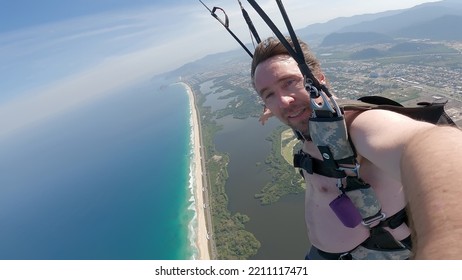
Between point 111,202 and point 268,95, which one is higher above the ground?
point 268,95

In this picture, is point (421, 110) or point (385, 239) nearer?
point (421, 110)

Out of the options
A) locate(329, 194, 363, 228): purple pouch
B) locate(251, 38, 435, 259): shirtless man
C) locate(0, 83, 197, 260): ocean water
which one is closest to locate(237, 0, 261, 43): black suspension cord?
locate(251, 38, 435, 259): shirtless man

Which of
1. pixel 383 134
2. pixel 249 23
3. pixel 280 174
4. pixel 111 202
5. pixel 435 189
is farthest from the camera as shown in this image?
pixel 111 202

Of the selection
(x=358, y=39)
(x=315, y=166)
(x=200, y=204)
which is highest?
(x=315, y=166)

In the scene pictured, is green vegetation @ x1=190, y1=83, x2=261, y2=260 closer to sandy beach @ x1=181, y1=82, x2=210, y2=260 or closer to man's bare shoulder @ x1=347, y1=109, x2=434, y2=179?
sandy beach @ x1=181, y1=82, x2=210, y2=260

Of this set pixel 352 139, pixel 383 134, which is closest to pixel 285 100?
pixel 352 139

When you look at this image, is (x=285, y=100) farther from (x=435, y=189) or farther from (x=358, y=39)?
(x=358, y=39)

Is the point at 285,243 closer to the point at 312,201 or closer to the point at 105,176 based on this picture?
the point at 312,201
